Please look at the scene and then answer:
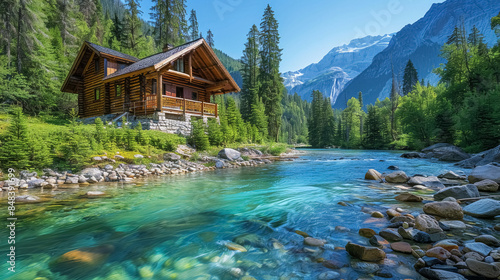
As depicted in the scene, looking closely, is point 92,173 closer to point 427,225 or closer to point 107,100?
point 427,225

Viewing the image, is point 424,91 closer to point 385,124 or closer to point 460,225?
point 385,124

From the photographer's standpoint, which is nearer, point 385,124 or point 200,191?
point 200,191

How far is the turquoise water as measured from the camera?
2.93 metres

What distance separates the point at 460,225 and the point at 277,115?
33.9 meters

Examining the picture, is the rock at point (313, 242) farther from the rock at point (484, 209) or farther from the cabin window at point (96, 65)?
the cabin window at point (96, 65)

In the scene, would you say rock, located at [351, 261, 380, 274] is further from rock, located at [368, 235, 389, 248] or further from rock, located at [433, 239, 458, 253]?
rock, located at [433, 239, 458, 253]

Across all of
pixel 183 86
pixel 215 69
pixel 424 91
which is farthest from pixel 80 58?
pixel 424 91

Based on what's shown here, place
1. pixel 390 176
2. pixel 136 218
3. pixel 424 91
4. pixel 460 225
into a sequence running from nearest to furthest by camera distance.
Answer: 1. pixel 460 225
2. pixel 136 218
3. pixel 390 176
4. pixel 424 91

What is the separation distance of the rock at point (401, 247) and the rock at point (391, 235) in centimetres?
21

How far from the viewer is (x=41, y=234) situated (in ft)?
13.3

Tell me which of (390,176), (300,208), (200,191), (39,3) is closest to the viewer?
(300,208)

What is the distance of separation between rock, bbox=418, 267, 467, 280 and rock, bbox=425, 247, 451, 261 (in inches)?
16.6

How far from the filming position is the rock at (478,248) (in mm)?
2809

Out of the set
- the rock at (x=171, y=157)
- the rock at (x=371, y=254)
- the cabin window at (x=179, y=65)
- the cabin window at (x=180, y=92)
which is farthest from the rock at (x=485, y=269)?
the cabin window at (x=180, y=92)
